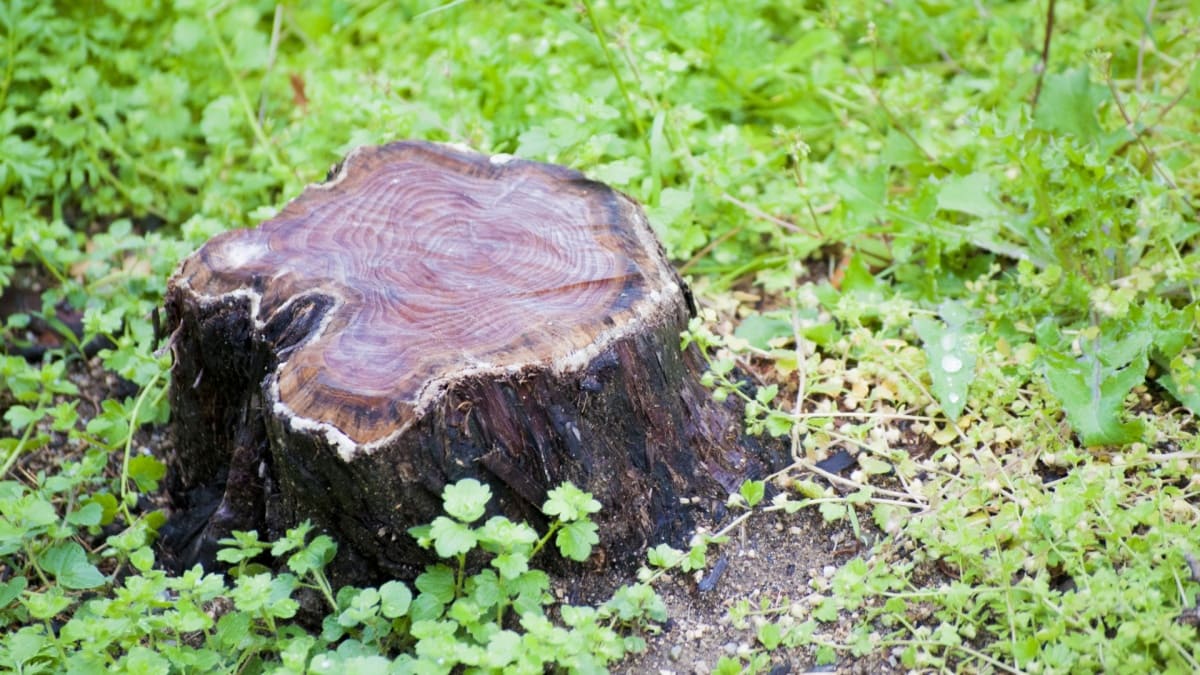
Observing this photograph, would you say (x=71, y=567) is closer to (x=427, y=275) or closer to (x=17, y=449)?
(x=17, y=449)

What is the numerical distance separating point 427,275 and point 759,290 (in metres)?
1.20

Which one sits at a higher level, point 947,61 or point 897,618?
point 947,61

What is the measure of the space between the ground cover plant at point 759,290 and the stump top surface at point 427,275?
0.21m

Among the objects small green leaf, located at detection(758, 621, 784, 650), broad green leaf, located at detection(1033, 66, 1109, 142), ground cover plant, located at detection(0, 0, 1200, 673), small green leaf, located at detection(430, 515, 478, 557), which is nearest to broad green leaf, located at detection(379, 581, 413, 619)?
ground cover plant, located at detection(0, 0, 1200, 673)

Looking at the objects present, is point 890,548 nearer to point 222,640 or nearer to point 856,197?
point 856,197

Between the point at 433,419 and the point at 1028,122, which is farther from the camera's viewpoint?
the point at 1028,122

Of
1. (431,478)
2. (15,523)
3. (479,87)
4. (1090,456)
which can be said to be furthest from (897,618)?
(479,87)

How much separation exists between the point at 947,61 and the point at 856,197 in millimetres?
1216

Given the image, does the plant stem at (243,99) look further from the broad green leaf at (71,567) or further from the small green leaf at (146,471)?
the broad green leaf at (71,567)

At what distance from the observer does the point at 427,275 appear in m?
2.39

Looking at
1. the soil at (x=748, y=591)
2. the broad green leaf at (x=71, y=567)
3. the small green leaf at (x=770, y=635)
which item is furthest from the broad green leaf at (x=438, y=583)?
the broad green leaf at (x=71, y=567)

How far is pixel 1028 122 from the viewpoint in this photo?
276 centimetres

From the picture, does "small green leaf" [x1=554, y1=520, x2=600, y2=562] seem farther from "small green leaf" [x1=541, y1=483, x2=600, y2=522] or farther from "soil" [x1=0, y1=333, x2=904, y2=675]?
"soil" [x1=0, y1=333, x2=904, y2=675]

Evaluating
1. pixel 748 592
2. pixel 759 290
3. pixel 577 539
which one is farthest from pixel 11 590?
pixel 759 290
